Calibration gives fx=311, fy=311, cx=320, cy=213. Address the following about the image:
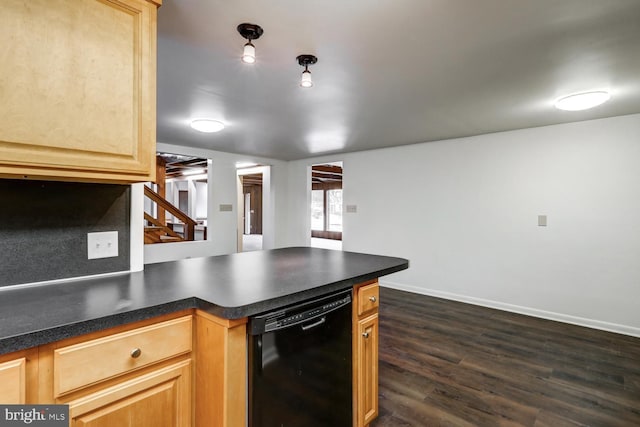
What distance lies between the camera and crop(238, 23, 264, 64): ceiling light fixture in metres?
1.58

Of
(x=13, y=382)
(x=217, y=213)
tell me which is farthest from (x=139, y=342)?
(x=217, y=213)

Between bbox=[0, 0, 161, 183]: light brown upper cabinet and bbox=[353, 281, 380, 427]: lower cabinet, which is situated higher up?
bbox=[0, 0, 161, 183]: light brown upper cabinet

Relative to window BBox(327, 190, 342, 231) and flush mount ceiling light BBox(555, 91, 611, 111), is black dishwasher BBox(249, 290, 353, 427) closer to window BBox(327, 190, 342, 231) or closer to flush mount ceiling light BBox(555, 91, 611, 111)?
flush mount ceiling light BBox(555, 91, 611, 111)

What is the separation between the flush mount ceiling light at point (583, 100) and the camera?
2.49 m

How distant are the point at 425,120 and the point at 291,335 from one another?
287cm

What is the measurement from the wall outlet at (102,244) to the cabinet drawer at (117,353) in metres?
0.65

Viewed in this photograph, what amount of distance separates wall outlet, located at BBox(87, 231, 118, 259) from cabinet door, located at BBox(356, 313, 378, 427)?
49.8 inches

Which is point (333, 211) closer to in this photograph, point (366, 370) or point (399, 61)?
point (399, 61)

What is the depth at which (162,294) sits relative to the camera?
1.17 meters

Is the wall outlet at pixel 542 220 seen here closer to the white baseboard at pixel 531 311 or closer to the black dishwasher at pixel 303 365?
the white baseboard at pixel 531 311

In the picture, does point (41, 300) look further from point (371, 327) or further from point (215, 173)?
point (215, 173)

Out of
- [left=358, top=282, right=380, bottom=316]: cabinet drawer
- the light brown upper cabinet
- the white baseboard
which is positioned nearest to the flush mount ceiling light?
the white baseboard

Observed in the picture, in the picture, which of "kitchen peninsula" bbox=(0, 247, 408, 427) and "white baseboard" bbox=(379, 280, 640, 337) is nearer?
"kitchen peninsula" bbox=(0, 247, 408, 427)

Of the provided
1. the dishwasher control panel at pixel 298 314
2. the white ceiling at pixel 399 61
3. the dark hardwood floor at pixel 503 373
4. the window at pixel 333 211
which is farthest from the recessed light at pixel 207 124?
the window at pixel 333 211
